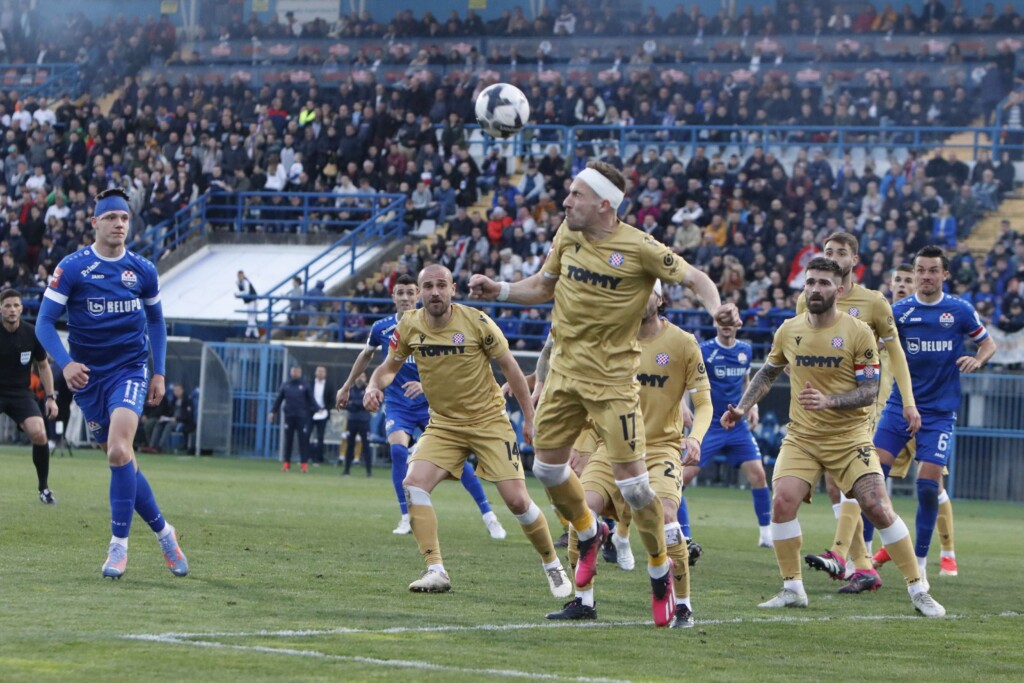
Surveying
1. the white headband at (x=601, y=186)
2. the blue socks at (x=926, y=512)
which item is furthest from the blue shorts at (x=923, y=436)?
the white headband at (x=601, y=186)

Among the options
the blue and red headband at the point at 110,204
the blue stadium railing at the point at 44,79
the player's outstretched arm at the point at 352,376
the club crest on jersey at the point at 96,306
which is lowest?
the player's outstretched arm at the point at 352,376

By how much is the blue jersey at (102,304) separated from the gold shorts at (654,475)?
3325 millimetres

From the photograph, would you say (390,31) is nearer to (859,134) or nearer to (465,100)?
(465,100)

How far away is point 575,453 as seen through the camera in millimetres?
13453

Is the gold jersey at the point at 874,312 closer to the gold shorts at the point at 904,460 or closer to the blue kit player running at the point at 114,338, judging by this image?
the gold shorts at the point at 904,460

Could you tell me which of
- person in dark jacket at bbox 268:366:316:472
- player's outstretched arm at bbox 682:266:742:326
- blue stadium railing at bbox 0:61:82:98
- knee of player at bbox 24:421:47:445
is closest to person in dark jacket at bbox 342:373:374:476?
person in dark jacket at bbox 268:366:316:472

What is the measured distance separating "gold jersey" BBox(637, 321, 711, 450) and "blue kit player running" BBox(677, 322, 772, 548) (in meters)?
4.33

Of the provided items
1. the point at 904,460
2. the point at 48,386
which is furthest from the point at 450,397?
the point at 48,386

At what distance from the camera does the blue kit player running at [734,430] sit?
54.1 feet

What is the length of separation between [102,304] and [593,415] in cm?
380

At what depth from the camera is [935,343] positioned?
13234mm

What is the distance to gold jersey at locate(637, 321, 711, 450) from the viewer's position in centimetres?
1166

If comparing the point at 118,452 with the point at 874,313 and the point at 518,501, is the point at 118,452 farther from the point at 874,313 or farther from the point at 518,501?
the point at 874,313

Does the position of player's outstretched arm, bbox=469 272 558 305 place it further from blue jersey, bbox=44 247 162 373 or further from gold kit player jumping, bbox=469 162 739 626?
blue jersey, bbox=44 247 162 373
